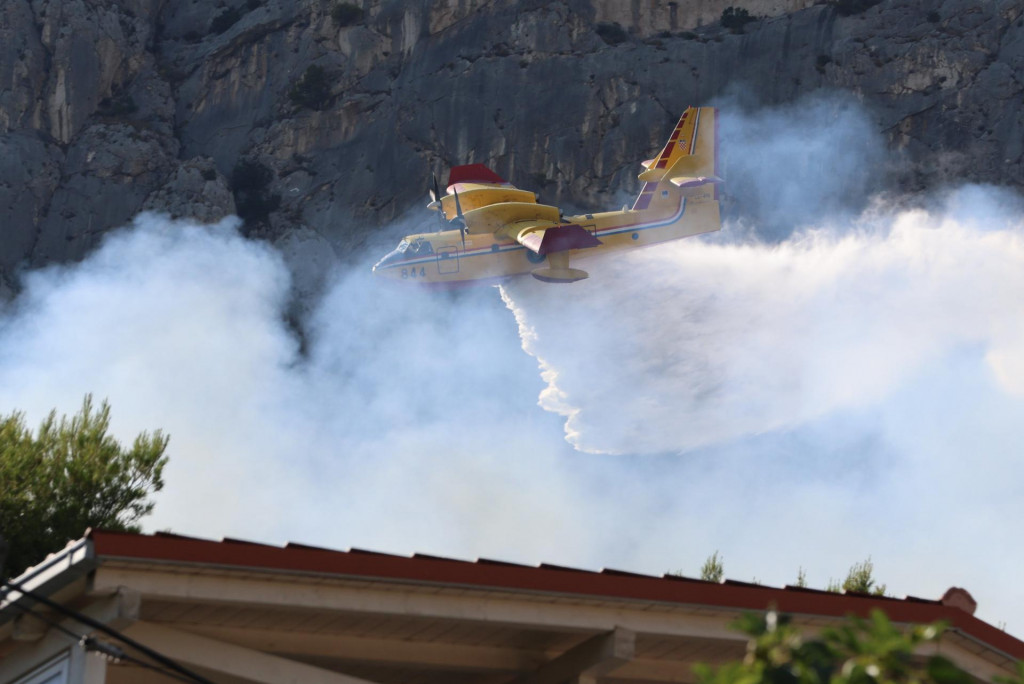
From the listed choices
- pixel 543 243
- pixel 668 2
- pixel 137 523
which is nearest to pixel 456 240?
pixel 543 243

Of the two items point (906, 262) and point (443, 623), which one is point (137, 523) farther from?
point (906, 262)

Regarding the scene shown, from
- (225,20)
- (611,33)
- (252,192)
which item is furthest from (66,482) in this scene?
(225,20)

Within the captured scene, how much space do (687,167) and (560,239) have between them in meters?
9.74

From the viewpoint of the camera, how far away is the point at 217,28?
88.9m

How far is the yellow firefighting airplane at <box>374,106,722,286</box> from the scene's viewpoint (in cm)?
4131

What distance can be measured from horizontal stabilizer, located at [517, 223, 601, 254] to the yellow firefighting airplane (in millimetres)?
24

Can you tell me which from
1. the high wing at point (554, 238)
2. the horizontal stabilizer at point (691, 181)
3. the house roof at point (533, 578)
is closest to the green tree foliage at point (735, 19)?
the horizontal stabilizer at point (691, 181)

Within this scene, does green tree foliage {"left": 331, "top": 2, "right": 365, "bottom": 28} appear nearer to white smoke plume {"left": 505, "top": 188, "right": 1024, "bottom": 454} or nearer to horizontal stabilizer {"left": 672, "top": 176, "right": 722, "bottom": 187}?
white smoke plume {"left": 505, "top": 188, "right": 1024, "bottom": 454}

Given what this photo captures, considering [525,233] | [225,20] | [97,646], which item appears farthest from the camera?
[225,20]

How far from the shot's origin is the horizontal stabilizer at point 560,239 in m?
40.2

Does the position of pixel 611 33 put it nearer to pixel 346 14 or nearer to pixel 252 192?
pixel 346 14

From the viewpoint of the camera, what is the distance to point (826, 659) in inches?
284

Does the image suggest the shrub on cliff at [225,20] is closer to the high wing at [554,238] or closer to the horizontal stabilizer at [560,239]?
the high wing at [554,238]

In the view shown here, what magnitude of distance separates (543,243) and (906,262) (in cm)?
3324
